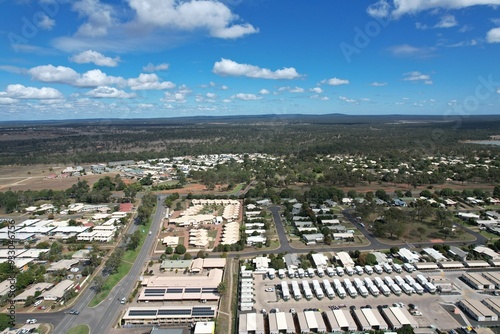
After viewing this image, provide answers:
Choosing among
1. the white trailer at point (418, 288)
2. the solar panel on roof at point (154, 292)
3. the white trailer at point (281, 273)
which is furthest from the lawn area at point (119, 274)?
the white trailer at point (418, 288)

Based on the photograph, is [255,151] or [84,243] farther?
[255,151]

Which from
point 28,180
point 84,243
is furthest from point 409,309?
point 28,180

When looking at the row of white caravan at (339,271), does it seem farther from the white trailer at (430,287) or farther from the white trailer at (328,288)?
the white trailer at (430,287)

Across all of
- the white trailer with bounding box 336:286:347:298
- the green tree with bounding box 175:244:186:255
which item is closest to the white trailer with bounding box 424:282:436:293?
the white trailer with bounding box 336:286:347:298

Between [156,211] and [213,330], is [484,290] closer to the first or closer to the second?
[213,330]

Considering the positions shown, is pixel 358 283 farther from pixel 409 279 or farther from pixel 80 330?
pixel 80 330

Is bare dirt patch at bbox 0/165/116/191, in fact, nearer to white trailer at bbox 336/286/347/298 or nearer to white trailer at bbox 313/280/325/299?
white trailer at bbox 313/280/325/299

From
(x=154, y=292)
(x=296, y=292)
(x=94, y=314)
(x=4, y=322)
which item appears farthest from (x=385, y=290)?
(x=4, y=322)
